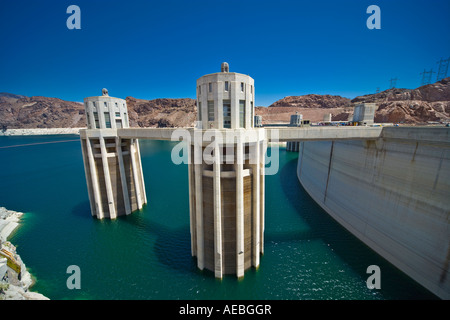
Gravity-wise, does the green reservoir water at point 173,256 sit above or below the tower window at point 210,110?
below

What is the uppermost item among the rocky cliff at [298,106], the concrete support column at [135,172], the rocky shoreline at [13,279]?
the rocky cliff at [298,106]

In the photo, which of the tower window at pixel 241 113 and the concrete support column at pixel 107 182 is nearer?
the tower window at pixel 241 113

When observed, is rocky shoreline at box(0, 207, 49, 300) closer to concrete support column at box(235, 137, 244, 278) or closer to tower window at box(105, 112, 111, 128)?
concrete support column at box(235, 137, 244, 278)

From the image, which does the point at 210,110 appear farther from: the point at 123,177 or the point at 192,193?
the point at 123,177

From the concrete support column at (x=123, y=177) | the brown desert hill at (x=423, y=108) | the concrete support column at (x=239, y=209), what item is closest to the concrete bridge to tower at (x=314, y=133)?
the concrete support column at (x=239, y=209)

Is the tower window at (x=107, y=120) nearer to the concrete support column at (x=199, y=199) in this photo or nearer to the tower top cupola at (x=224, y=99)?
the tower top cupola at (x=224, y=99)

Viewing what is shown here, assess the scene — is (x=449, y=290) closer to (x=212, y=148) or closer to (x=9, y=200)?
(x=212, y=148)

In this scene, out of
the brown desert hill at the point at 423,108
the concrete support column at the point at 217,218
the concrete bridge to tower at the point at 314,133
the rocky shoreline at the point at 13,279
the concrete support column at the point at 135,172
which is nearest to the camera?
the rocky shoreline at the point at 13,279

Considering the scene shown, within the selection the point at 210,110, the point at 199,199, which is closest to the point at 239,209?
the point at 199,199
